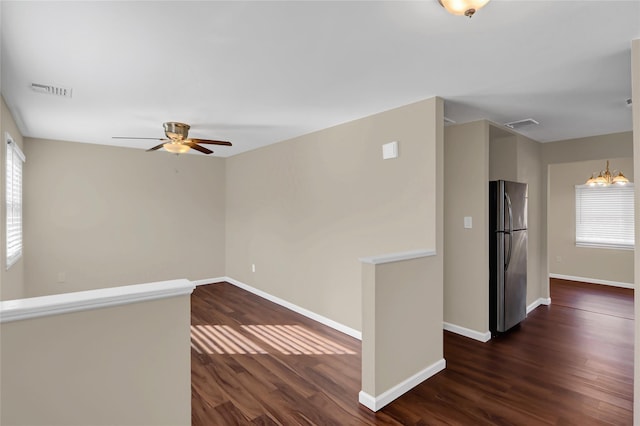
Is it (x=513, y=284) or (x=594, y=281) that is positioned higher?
(x=513, y=284)

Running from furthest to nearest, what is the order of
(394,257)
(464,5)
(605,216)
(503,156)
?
(605,216) → (503,156) → (394,257) → (464,5)

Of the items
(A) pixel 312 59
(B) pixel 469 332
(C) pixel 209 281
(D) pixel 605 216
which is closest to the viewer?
(A) pixel 312 59

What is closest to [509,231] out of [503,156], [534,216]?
[503,156]

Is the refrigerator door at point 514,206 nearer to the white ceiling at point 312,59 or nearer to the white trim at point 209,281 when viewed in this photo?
the white ceiling at point 312,59

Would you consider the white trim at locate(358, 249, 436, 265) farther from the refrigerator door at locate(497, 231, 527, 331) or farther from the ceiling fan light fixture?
the ceiling fan light fixture

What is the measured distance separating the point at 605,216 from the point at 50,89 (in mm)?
8372

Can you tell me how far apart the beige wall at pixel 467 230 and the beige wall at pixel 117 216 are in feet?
13.6

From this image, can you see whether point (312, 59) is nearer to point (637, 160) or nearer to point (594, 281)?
point (637, 160)

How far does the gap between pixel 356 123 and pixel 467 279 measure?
213cm

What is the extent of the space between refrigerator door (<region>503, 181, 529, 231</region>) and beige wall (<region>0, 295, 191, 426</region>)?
3.50 m

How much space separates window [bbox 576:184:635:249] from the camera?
5977mm

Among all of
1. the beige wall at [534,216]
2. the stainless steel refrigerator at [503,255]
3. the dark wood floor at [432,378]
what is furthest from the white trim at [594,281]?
the stainless steel refrigerator at [503,255]

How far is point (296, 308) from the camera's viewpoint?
4527 mm

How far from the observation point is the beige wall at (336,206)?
3061 millimetres
